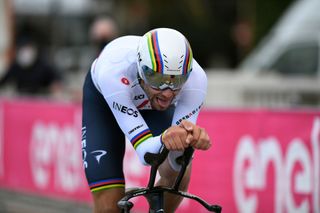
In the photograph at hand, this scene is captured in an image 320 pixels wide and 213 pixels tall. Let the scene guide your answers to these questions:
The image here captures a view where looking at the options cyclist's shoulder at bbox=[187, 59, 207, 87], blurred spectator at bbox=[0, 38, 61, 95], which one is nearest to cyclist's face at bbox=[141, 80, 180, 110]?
cyclist's shoulder at bbox=[187, 59, 207, 87]

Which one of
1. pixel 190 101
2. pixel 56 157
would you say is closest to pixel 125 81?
pixel 190 101

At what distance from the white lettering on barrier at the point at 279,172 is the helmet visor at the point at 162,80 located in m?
2.84

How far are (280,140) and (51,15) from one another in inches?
825

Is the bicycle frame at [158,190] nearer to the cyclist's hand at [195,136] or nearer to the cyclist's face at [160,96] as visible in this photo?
the cyclist's hand at [195,136]

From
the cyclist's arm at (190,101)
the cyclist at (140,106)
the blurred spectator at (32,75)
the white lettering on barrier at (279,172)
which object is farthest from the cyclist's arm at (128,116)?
the blurred spectator at (32,75)

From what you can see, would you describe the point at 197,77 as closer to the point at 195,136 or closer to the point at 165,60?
the point at 165,60

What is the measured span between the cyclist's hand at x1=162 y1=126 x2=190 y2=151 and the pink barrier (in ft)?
10.1

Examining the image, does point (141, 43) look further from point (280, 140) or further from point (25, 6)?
point (25, 6)

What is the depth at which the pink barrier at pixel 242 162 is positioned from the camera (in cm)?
820

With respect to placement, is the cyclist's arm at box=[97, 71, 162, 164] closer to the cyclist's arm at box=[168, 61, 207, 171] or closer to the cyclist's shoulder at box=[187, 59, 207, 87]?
the cyclist's arm at box=[168, 61, 207, 171]

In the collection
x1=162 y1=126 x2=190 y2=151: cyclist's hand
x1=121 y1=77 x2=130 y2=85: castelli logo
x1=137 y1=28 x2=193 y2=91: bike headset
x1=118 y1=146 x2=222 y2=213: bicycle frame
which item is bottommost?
x1=118 y1=146 x2=222 y2=213: bicycle frame

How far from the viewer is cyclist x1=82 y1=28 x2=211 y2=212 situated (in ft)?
18.0

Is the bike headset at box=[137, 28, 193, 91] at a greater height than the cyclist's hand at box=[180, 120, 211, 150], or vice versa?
the bike headset at box=[137, 28, 193, 91]

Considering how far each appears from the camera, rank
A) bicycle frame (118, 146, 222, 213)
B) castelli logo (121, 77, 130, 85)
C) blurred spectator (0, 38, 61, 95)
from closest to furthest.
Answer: bicycle frame (118, 146, 222, 213) → castelli logo (121, 77, 130, 85) → blurred spectator (0, 38, 61, 95)
